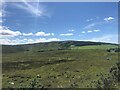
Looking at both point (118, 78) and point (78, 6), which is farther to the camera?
point (78, 6)

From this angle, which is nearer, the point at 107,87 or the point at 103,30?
the point at 107,87

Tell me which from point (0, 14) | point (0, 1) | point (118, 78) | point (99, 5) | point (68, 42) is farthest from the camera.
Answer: point (68, 42)

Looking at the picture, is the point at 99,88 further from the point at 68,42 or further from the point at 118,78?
the point at 68,42

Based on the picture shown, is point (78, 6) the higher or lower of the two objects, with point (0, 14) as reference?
higher

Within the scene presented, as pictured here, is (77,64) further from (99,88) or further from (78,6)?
(99,88)

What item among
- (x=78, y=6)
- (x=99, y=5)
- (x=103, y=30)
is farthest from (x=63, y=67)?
(x=103, y=30)

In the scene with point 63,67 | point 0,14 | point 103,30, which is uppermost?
point 103,30

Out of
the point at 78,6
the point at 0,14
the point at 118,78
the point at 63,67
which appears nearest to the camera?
the point at 0,14

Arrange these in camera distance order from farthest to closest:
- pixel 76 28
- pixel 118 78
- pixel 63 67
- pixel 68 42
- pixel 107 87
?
1. pixel 68 42
2. pixel 76 28
3. pixel 63 67
4. pixel 118 78
5. pixel 107 87

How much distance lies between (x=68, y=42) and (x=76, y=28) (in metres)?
56.4

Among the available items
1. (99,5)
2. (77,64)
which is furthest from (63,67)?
(99,5)

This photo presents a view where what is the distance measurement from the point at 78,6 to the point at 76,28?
22384 millimetres

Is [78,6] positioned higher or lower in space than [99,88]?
higher

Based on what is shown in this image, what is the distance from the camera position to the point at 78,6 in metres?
25.2
